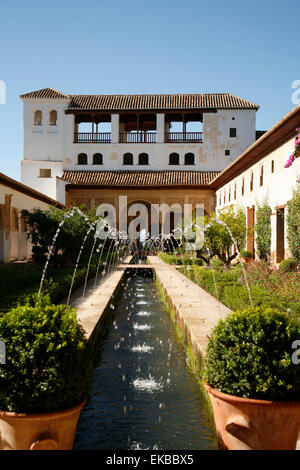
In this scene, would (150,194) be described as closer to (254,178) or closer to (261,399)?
(254,178)

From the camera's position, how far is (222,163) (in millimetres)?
33906

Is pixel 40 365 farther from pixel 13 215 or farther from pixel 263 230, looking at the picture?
pixel 13 215

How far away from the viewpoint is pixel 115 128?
34438mm

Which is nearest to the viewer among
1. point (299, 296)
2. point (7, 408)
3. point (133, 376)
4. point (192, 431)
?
point (7, 408)

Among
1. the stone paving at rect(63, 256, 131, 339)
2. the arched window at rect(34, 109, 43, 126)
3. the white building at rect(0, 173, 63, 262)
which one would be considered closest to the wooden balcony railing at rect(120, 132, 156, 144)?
the arched window at rect(34, 109, 43, 126)

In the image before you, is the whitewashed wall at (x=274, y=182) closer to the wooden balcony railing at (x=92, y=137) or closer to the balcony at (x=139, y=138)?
the balcony at (x=139, y=138)

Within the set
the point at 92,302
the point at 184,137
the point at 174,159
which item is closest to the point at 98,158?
the point at 174,159

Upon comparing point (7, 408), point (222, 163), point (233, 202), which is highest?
point (222, 163)

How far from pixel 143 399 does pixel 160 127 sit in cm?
3097

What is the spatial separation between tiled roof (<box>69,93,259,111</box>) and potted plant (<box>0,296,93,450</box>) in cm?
3193
